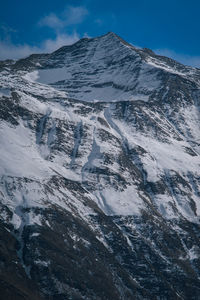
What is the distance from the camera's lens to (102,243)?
619 ft

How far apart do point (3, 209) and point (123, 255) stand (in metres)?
41.0

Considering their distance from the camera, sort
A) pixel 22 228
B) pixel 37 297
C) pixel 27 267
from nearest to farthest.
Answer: pixel 37 297
pixel 27 267
pixel 22 228

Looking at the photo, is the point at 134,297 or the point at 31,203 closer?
the point at 134,297

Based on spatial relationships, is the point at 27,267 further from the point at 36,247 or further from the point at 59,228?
the point at 59,228

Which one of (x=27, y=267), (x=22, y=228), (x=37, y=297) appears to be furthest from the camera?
(x=22, y=228)

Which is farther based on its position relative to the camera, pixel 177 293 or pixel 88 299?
pixel 177 293

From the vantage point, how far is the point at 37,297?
156m

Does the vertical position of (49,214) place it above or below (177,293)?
above

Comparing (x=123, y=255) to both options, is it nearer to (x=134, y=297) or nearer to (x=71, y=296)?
(x=134, y=297)

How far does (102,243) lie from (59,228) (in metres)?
15.0

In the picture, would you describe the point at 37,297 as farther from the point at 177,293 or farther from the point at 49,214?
the point at 177,293

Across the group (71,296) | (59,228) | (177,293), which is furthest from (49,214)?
(177,293)

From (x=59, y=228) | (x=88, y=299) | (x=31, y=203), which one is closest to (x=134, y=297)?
(x=88, y=299)

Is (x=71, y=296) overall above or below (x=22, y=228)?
below
